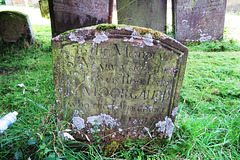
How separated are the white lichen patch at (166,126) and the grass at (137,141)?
0.34 feet

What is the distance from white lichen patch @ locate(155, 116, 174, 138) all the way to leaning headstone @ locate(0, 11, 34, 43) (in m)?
3.99

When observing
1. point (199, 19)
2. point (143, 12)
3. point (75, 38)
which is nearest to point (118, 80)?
point (75, 38)

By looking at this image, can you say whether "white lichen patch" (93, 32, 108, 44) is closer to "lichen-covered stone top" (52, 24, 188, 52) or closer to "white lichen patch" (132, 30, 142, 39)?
"lichen-covered stone top" (52, 24, 188, 52)

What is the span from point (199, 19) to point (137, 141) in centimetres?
426

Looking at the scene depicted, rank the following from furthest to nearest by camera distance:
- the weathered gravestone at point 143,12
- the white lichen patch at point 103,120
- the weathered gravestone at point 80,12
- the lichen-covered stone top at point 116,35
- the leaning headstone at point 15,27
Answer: the weathered gravestone at point 143,12
the leaning headstone at point 15,27
the weathered gravestone at point 80,12
the white lichen patch at point 103,120
the lichen-covered stone top at point 116,35

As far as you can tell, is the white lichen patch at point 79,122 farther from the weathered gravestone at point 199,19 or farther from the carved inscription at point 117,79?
the weathered gravestone at point 199,19

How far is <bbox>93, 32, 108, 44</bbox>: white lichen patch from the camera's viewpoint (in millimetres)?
1349

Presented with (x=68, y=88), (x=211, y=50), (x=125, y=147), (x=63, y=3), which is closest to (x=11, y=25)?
(x=63, y=3)

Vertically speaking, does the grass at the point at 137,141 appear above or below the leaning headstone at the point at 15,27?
below

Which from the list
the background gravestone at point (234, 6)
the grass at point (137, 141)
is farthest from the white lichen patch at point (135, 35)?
the background gravestone at point (234, 6)

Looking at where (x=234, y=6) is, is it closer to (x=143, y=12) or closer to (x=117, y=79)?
(x=143, y=12)

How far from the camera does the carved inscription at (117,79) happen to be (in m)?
1.41

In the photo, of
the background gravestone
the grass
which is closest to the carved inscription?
the grass

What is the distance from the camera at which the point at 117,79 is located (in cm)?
151
